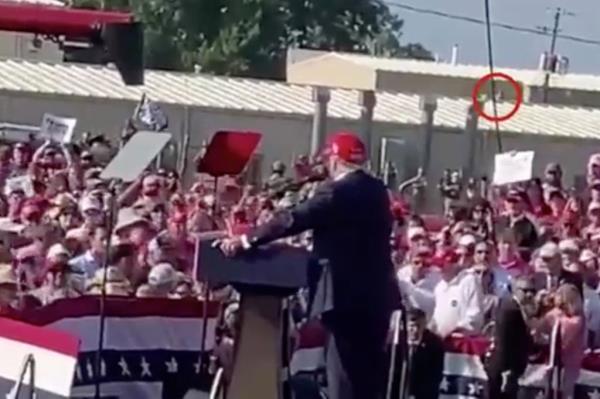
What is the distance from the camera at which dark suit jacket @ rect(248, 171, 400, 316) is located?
483 inches

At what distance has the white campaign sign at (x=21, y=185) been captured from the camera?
20031 mm

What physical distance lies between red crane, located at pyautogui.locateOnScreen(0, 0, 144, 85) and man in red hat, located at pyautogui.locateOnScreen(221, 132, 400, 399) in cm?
132

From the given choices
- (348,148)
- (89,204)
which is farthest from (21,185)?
(348,148)

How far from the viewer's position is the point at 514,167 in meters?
21.4

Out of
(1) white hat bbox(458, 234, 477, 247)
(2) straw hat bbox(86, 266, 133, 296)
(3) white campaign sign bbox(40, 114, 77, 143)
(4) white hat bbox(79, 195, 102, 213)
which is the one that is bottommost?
(2) straw hat bbox(86, 266, 133, 296)

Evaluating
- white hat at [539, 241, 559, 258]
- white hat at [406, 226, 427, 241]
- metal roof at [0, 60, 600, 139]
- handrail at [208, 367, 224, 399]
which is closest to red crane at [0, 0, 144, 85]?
handrail at [208, 367, 224, 399]

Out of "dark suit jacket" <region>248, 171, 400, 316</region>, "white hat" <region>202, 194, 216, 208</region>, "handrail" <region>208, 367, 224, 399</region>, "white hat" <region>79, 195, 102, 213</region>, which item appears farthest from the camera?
"white hat" <region>202, 194, 216, 208</region>

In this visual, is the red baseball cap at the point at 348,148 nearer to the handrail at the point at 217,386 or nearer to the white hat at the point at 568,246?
the handrail at the point at 217,386

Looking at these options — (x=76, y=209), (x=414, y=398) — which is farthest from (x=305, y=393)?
(x=76, y=209)

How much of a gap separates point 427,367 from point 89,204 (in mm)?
4012

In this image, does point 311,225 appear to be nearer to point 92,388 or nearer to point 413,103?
point 92,388

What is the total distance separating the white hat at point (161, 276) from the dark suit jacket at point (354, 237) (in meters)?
2.36

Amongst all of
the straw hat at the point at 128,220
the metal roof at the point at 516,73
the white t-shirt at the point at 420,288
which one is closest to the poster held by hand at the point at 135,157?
the white t-shirt at the point at 420,288

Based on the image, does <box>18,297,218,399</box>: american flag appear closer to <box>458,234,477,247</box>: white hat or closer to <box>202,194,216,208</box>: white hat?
<box>458,234,477,247</box>: white hat
